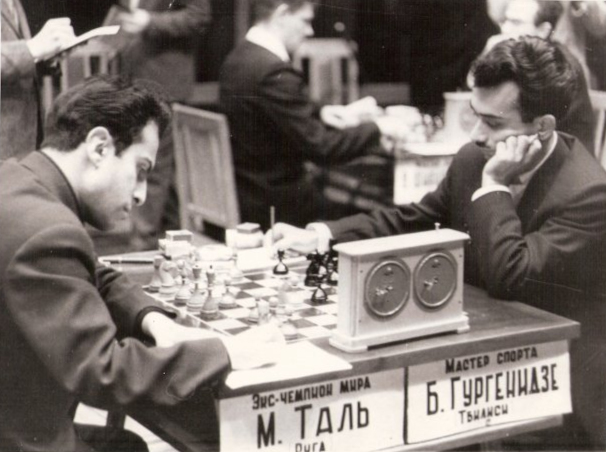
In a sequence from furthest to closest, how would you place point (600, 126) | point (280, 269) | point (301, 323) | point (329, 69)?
point (329, 69)
point (600, 126)
point (280, 269)
point (301, 323)

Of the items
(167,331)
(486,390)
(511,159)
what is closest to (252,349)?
(167,331)

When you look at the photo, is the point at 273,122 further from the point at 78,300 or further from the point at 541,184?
the point at 78,300

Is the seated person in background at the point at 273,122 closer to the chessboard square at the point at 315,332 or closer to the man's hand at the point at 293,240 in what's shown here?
the man's hand at the point at 293,240

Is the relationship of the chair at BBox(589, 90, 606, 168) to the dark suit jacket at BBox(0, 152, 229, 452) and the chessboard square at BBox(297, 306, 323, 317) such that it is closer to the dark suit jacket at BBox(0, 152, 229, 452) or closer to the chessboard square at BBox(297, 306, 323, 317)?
the chessboard square at BBox(297, 306, 323, 317)

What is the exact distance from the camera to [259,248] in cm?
323

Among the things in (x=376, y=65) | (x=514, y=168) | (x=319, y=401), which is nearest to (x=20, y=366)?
(x=319, y=401)

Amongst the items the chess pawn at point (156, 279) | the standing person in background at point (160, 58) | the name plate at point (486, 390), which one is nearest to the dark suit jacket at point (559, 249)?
the name plate at point (486, 390)

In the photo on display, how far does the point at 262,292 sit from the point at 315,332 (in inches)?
14.9

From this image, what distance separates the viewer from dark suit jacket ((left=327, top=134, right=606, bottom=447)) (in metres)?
2.96

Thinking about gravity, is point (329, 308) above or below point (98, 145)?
below

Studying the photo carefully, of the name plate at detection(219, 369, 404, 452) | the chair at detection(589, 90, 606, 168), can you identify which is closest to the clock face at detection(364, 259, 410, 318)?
the name plate at detection(219, 369, 404, 452)

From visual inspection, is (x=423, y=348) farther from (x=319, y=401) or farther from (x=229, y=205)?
(x=229, y=205)

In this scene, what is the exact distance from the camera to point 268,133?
4.61 metres

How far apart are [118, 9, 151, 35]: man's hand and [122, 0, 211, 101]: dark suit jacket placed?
0.10ft
